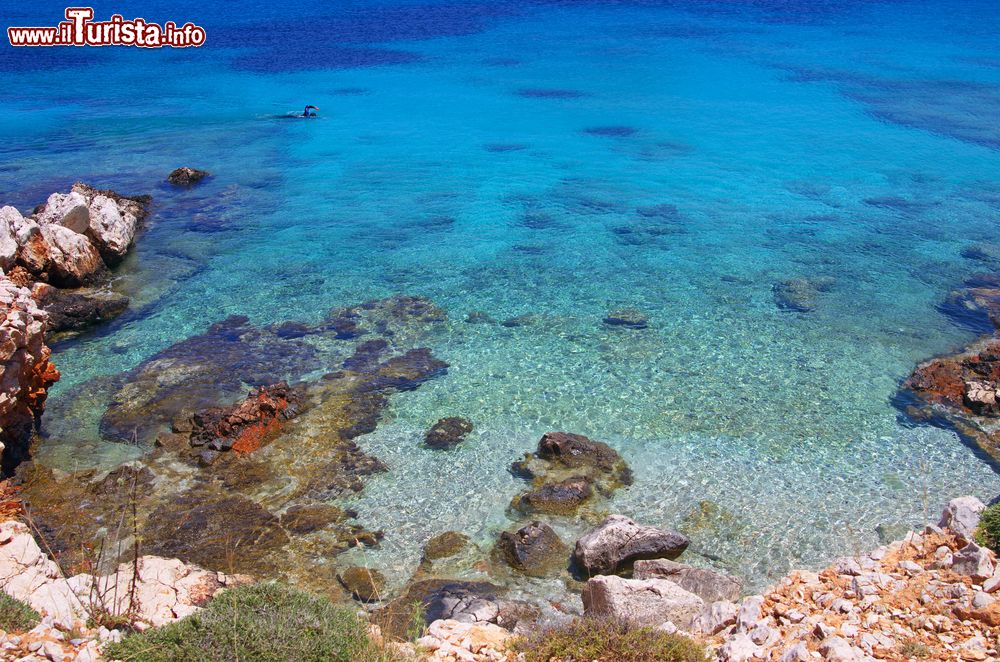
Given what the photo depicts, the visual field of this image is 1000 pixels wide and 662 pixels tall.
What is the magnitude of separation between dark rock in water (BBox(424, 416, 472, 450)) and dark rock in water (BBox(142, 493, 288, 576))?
2.99 m

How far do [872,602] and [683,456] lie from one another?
5206mm

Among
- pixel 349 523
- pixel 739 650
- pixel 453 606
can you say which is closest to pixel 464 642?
pixel 453 606

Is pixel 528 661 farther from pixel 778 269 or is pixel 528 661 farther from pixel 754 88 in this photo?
pixel 754 88

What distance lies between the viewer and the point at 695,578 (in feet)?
31.4

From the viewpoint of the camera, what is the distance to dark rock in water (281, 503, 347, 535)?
11.0 m

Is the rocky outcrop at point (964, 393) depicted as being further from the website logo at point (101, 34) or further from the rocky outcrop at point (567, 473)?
the website logo at point (101, 34)

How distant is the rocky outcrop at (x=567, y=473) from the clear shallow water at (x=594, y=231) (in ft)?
1.12

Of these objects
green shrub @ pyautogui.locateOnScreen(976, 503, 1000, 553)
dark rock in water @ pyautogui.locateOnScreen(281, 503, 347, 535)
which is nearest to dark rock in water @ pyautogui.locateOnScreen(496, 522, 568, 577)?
dark rock in water @ pyautogui.locateOnScreen(281, 503, 347, 535)

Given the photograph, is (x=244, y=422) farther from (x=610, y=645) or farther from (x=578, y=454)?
(x=610, y=645)

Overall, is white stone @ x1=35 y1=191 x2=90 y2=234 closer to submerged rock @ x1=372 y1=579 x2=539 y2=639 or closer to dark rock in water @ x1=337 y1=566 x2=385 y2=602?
dark rock in water @ x1=337 y1=566 x2=385 y2=602

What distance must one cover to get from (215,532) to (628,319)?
10.1m

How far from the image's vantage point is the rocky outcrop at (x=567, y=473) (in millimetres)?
11586

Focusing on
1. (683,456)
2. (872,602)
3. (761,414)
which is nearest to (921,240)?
(761,414)

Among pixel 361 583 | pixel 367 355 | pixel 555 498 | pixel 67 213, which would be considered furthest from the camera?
pixel 67 213
